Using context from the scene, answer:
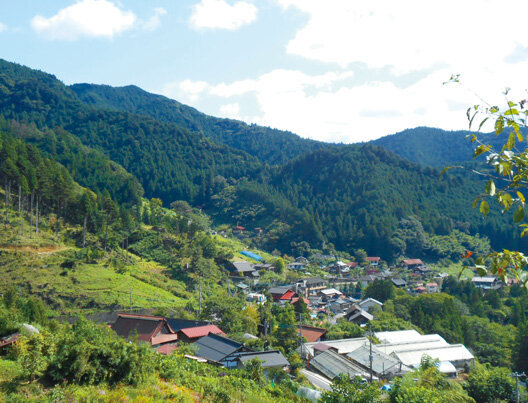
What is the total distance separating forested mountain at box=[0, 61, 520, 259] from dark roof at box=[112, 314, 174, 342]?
37664 mm

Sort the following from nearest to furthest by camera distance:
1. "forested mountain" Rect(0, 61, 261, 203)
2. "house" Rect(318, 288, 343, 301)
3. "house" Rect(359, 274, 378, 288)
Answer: "house" Rect(318, 288, 343, 301) < "house" Rect(359, 274, 378, 288) < "forested mountain" Rect(0, 61, 261, 203)

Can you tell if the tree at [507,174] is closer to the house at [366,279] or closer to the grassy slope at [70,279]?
the grassy slope at [70,279]

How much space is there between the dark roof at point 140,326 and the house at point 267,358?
5113 millimetres

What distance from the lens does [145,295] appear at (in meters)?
29.7

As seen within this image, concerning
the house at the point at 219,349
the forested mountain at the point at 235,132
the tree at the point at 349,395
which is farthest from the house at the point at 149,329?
the forested mountain at the point at 235,132

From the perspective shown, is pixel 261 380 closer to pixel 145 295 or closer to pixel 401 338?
pixel 401 338

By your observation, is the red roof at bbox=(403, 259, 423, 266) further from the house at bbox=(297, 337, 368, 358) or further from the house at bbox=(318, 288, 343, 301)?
the house at bbox=(297, 337, 368, 358)

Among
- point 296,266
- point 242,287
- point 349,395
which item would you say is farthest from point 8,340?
point 296,266

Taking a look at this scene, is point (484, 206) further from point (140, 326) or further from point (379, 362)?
point (140, 326)

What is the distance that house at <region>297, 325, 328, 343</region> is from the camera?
81.3ft

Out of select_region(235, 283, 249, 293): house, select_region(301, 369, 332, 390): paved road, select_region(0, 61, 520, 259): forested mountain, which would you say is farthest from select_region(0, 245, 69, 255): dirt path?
select_region(0, 61, 520, 259): forested mountain

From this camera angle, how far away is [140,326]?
20516mm

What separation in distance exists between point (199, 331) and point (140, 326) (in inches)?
122

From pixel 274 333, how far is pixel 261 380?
11.3 meters
